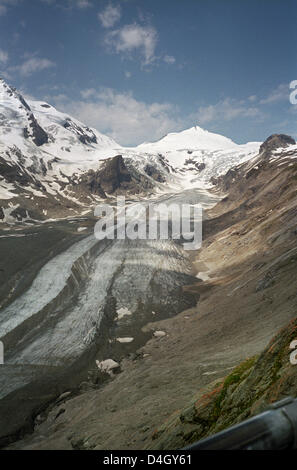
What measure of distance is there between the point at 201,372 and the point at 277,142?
178863 millimetres

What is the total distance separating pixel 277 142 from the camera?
167125 mm

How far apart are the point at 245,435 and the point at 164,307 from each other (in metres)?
29.2

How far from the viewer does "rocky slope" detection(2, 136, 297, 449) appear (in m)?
7.73

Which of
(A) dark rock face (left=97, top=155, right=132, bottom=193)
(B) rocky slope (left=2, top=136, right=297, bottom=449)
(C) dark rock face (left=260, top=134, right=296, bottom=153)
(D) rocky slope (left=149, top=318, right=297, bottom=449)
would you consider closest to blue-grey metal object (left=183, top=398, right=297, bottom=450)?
(D) rocky slope (left=149, top=318, right=297, bottom=449)

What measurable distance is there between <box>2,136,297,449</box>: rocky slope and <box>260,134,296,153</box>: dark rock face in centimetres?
14194

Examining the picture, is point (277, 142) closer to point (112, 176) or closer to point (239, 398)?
point (112, 176)

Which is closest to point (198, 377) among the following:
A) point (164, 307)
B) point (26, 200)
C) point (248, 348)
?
point (248, 348)

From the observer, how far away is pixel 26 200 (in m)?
105

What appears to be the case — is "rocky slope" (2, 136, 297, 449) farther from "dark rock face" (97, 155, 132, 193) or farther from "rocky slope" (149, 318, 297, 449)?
"dark rock face" (97, 155, 132, 193)

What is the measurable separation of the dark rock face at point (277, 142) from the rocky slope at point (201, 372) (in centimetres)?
14194

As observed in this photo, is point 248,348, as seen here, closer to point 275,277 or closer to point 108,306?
point 275,277

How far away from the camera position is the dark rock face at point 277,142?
163250 mm

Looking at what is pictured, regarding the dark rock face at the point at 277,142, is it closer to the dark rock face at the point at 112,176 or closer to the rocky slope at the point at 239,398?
the dark rock face at the point at 112,176
